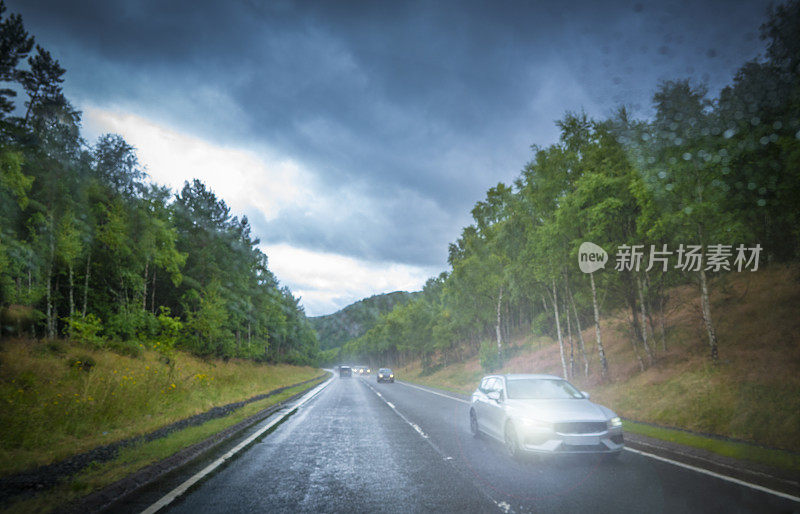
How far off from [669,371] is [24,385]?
20278 millimetres

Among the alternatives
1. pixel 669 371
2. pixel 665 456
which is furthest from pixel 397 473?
pixel 669 371

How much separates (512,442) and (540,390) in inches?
57.5

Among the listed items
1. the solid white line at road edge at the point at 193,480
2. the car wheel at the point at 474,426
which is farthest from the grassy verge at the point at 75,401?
the car wheel at the point at 474,426

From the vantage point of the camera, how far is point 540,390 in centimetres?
852

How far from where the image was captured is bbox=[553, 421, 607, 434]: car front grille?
6758mm

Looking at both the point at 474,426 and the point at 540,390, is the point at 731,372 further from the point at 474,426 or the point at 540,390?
the point at 474,426

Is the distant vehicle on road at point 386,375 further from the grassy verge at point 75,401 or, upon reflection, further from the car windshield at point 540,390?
the car windshield at point 540,390

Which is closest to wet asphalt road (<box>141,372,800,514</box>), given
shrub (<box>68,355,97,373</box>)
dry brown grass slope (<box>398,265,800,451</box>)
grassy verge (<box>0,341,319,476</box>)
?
grassy verge (<box>0,341,319,476</box>)

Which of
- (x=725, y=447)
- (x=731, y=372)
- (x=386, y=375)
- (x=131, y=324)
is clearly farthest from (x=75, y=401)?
(x=386, y=375)

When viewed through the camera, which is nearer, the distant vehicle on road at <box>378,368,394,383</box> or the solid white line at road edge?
the solid white line at road edge

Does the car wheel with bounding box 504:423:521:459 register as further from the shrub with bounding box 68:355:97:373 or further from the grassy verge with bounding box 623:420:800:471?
the shrub with bounding box 68:355:97:373

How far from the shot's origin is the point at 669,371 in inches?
619

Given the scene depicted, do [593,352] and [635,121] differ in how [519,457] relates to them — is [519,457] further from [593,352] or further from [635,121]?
[593,352]

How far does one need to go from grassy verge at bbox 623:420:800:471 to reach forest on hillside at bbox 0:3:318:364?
52.8 ft
